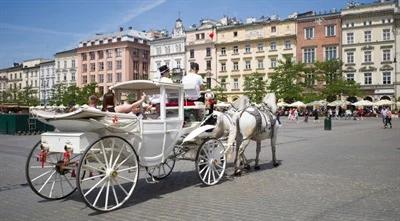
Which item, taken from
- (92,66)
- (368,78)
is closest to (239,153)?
(368,78)

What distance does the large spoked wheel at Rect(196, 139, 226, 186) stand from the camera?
28.1ft

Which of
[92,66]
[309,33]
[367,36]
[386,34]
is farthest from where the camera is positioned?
[92,66]

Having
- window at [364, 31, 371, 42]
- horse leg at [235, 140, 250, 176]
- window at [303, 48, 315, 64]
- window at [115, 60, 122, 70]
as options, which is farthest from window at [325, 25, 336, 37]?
horse leg at [235, 140, 250, 176]

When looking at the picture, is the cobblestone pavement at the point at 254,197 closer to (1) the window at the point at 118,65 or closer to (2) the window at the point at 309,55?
(2) the window at the point at 309,55

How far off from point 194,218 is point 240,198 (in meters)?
1.55

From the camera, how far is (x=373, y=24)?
66.3 m

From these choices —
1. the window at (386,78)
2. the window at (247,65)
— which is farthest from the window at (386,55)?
the window at (247,65)

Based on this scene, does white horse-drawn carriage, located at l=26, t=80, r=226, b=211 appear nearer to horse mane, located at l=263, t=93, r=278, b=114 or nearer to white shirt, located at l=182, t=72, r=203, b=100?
white shirt, located at l=182, t=72, r=203, b=100

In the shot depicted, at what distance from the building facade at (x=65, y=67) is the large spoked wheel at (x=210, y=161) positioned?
9739 centimetres

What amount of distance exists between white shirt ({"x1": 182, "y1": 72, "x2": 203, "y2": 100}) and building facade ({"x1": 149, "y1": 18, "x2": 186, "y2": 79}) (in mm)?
72554

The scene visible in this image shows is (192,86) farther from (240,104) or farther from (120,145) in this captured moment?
(120,145)

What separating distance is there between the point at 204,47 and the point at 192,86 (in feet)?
239

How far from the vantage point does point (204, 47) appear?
81.1 metres

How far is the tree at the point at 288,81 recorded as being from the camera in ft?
218
